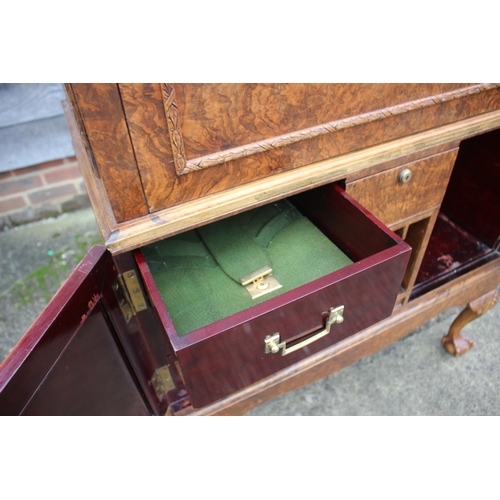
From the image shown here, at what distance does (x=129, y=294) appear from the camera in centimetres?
64

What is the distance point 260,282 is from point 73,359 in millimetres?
276

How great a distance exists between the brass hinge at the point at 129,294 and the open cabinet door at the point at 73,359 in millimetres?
36

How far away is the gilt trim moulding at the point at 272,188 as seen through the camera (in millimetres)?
506

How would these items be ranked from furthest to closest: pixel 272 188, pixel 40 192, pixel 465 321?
pixel 40 192
pixel 465 321
pixel 272 188

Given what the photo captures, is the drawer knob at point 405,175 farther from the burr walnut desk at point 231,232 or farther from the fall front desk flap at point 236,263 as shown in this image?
the fall front desk flap at point 236,263

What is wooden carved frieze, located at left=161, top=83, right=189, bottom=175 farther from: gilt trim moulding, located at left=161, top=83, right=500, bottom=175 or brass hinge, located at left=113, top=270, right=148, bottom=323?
brass hinge, located at left=113, top=270, right=148, bottom=323

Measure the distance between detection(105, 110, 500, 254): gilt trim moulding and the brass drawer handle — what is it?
17 centimetres

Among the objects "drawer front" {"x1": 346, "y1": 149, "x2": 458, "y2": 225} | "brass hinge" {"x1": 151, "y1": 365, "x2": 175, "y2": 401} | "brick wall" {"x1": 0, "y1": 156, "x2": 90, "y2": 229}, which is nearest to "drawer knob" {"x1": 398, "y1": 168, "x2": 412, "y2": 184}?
"drawer front" {"x1": 346, "y1": 149, "x2": 458, "y2": 225}

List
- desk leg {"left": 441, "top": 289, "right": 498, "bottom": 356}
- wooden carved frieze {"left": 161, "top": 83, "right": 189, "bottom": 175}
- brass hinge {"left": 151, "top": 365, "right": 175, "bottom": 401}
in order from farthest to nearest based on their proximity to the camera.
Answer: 1. desk leg {"left": 441, "top": 289, "right": 498, "bottom": 356}
2. brass hinge {"left": 151, "top": 365, "right": 175, "bottom": 401}
3. wooden carved frieze {"left": 161, "top": 83, "right": 189, "bottom": 175}

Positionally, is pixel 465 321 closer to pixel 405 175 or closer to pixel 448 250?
pixel 448 250

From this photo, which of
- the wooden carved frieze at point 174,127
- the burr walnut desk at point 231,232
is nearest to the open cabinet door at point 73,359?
the burr walnut desk at point 231,232

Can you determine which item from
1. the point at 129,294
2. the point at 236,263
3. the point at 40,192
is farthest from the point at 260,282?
the point at 40,192

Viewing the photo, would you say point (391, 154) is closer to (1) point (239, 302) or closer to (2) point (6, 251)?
(1) point (239, 302)

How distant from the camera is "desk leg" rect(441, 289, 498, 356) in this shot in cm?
104
